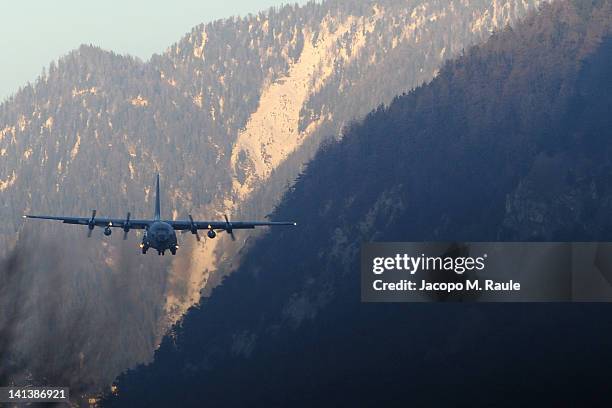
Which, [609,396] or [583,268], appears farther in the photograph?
[609,396]

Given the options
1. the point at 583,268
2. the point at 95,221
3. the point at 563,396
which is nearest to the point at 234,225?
the point at 95,221

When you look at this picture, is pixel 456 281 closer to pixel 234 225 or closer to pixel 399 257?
pixel 399 257

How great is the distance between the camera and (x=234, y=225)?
509ft

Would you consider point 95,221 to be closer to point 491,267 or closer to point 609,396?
point 491,267

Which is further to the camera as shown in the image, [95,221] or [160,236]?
[95,221]

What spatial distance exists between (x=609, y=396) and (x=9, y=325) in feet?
314

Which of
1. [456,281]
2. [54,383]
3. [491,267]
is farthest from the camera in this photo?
[54,383]

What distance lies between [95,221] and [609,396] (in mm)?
90159

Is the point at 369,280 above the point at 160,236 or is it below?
below

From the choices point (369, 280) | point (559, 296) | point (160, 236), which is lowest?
point (369, 280)

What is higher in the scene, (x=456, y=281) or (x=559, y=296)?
(x=559, y=296)

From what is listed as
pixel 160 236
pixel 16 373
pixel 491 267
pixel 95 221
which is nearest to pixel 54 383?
pixel 16 373

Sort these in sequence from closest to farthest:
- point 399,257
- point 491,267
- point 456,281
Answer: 1. point 399,257
2. point 456,281
3. point 491,267

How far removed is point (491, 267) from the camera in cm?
15262
